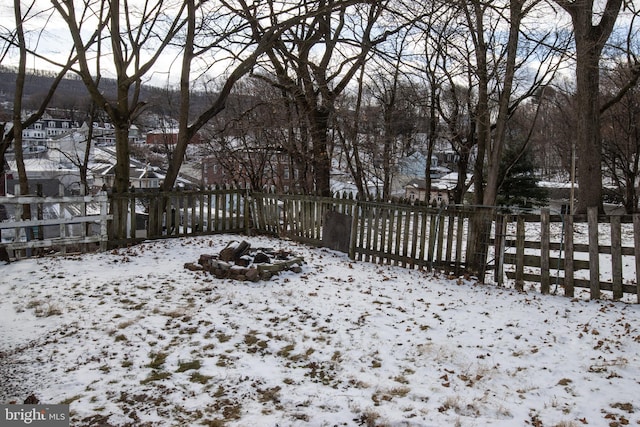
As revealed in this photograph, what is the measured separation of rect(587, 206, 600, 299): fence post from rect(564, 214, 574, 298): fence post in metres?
0.25

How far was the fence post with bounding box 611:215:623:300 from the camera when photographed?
6.40 m

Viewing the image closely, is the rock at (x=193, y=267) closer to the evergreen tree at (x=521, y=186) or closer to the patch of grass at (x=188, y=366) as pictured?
the patch of grass at (x=188, y=366)

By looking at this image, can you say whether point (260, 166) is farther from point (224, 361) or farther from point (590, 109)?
point (224, 361)

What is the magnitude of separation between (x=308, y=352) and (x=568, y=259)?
4.69 metres

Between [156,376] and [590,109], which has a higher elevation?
[590,109]

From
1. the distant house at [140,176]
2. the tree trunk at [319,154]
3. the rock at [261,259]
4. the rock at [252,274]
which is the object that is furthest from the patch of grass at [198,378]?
the distant house at [140,176]

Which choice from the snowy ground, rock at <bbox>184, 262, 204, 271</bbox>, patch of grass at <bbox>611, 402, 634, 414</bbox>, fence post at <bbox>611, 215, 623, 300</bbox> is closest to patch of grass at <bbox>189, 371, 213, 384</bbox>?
the snowy ground

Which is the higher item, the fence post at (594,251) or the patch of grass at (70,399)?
the fence post at (594,251)

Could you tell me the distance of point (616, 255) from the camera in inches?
256

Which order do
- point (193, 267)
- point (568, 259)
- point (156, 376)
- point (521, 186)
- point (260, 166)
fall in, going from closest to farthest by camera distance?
point (156, 376) → point (568, 259) → point (193, 267) → point (260, 166) → point (521, 186)

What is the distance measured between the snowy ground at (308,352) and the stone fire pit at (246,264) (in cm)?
25

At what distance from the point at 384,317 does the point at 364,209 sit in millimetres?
3707

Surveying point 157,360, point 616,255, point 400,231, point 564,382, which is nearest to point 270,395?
point 157,360

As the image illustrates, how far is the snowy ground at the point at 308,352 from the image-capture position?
349 cm
